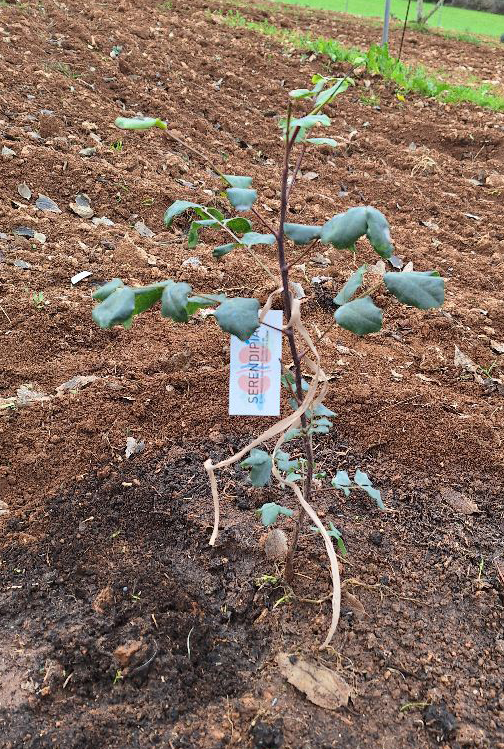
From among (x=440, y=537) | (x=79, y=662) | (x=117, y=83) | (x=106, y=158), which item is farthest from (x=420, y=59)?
(x=79, y=662)

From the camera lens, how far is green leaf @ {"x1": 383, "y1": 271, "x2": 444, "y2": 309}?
1.02 m

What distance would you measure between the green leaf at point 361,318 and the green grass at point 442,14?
9779 mm

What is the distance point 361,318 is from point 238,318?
209 millimetres

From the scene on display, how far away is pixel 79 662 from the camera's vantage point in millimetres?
1381

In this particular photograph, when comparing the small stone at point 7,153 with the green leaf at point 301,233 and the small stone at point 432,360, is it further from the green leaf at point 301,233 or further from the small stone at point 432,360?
the green leaf at point 301,233

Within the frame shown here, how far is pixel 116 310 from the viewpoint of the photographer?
1015 mm

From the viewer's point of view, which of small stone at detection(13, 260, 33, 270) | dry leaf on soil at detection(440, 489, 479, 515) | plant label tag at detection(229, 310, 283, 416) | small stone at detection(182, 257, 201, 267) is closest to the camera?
plant label tag at detection(229, 310, 283, 416)

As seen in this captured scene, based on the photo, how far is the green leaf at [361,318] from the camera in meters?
1.03

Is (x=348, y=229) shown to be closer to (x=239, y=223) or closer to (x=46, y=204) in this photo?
(x=239, y=223)

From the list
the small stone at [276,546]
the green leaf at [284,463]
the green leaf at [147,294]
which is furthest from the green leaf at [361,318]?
the small stone at [276,546]

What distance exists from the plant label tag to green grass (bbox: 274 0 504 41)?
952cm

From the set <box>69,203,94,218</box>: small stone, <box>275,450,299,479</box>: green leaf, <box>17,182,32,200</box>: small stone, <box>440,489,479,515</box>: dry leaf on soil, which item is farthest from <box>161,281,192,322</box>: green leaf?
<box>17,182,32,200</box>: small stone

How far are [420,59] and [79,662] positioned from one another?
7.87 metres

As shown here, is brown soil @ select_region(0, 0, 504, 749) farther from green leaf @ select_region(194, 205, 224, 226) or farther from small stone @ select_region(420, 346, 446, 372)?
green leaf @ select_region(194, 205, 224, 226)
